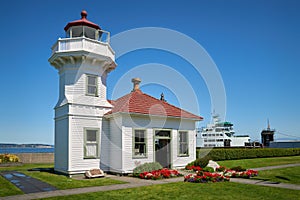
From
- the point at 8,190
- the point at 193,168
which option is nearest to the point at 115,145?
the point at 193,168

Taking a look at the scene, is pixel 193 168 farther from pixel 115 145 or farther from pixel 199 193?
pixel 199 193

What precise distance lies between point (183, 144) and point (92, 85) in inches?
296

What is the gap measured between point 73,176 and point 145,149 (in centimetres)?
456

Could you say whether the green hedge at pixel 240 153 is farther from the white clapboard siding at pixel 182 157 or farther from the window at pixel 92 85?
the window at pixel 92 85

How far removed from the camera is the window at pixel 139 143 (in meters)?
16.9

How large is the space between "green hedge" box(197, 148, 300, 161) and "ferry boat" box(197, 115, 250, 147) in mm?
28513

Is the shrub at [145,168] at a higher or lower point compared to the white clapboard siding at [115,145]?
lower

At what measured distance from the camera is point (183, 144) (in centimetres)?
1945

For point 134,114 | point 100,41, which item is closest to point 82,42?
point 100,41


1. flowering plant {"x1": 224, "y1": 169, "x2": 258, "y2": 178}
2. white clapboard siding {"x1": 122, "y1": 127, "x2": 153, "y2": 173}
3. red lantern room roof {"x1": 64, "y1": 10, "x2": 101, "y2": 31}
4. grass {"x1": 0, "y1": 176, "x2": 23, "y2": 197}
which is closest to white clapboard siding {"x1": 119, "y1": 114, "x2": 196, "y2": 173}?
white clapboard siding {"x1": 122, "y1": 127, "x2": 153, "y2": 173}

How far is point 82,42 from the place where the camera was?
17.0m

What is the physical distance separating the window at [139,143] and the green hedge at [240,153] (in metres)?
12.3

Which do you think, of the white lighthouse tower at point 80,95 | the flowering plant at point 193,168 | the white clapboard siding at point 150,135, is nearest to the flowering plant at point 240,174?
the flowering plant at point 193,168

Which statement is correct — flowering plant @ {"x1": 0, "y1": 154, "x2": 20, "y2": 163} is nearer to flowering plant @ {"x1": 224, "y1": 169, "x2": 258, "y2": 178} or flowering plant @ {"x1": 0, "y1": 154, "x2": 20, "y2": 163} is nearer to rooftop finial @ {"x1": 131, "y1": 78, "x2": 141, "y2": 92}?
rooftop finial @ {"x1": 131, "y1": 78, "x2": 141, "y2": 92}
